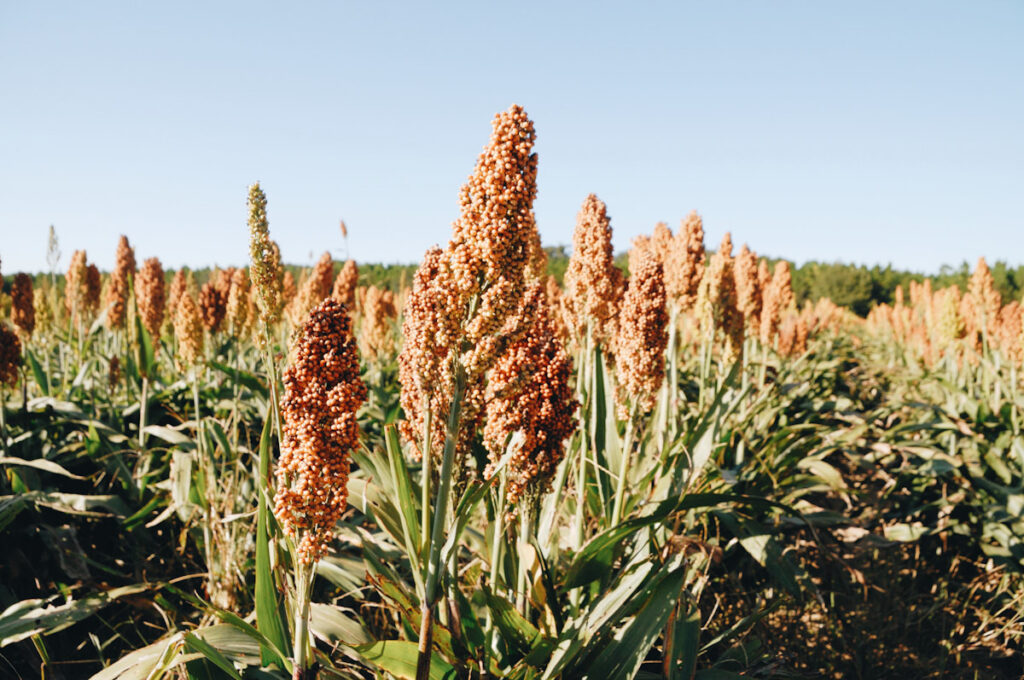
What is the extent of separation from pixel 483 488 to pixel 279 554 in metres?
0.77

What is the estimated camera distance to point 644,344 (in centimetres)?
314

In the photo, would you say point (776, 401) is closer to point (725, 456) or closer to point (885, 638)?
point (725, 456)

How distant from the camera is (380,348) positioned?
334 inches

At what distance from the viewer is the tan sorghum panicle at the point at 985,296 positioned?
27.4 ft

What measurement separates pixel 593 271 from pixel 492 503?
1569mm

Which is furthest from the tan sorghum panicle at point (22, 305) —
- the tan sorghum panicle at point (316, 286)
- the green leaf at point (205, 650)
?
the green leaf at point (205, 650)

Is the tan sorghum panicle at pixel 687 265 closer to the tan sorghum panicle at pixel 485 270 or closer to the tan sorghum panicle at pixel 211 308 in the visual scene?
the tan sorghum panicle at pixel 485 270

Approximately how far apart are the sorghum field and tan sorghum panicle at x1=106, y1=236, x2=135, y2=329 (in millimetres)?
41

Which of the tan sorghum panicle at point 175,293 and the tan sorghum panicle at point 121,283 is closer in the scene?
the tan sorghum panicle at point 121,283

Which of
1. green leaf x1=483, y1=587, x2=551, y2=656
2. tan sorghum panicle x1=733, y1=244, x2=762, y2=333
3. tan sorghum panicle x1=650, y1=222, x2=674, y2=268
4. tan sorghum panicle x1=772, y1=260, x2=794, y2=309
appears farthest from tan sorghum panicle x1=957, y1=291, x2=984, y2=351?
green leaf x1=483, y1=587, x2=551, y2=656

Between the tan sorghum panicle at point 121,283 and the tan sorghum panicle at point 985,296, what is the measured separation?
38.0ft

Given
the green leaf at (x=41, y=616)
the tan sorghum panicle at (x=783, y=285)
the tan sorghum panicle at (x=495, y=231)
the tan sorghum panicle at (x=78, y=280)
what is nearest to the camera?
the tan sorghum panicle at (x=495, y=231)

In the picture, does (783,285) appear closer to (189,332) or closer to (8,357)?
(189,332)

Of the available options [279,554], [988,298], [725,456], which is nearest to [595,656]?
[279,554]
